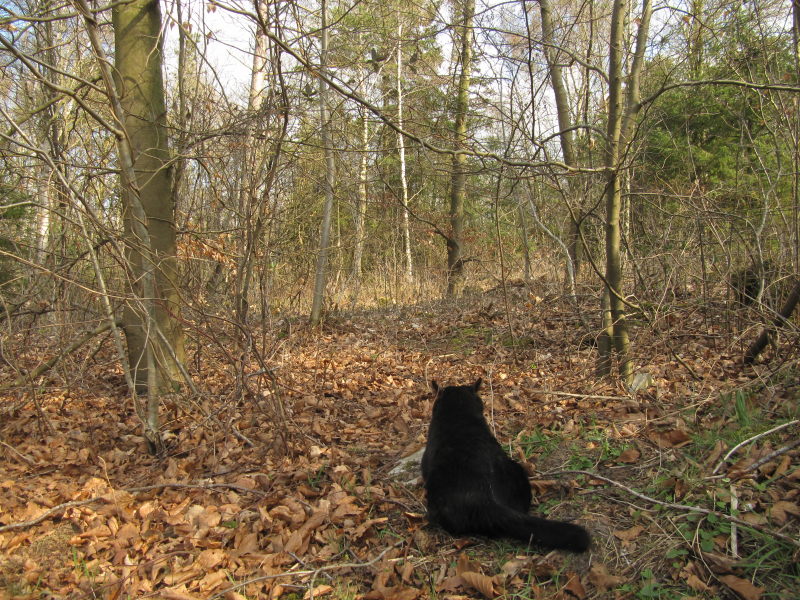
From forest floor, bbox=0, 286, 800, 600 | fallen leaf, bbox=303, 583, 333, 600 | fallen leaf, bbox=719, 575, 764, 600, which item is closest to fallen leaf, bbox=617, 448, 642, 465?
forest floor, bbox=0, 286, 800, 600

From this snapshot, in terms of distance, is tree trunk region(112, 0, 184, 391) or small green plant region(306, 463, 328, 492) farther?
tree trunk region(112, 0, 184, 391)

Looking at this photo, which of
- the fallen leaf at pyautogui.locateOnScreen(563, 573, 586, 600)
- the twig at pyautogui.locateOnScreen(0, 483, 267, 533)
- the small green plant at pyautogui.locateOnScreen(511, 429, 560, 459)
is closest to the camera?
the fallen leaf at pyautogui.locateOnScreen(563, 573, 586, 600)

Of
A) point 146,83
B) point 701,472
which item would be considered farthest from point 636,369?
point 146,83

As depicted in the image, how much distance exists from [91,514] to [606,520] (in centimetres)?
334

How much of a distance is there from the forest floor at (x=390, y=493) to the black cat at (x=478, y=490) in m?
0.14

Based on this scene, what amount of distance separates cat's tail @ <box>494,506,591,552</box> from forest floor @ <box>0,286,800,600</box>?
12 cm

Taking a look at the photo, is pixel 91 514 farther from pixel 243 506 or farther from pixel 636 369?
pixel 636 369

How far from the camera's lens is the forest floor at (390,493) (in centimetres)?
254

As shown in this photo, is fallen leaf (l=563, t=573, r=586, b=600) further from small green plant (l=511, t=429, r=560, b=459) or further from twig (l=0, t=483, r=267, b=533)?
twig (l=0, t=483, r=267, b=533)

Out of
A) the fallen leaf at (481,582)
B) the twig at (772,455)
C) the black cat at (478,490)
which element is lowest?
the fallen leaf at (481,582)

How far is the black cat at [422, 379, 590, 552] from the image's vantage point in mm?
2619

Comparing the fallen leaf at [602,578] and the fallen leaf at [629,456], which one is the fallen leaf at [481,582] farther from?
the fallen leaf at [629,456]

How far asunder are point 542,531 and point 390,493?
4.04ft

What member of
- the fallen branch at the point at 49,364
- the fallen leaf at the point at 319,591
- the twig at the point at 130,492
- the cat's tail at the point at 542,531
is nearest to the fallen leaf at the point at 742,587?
the cat's tail at the point at 542,531
